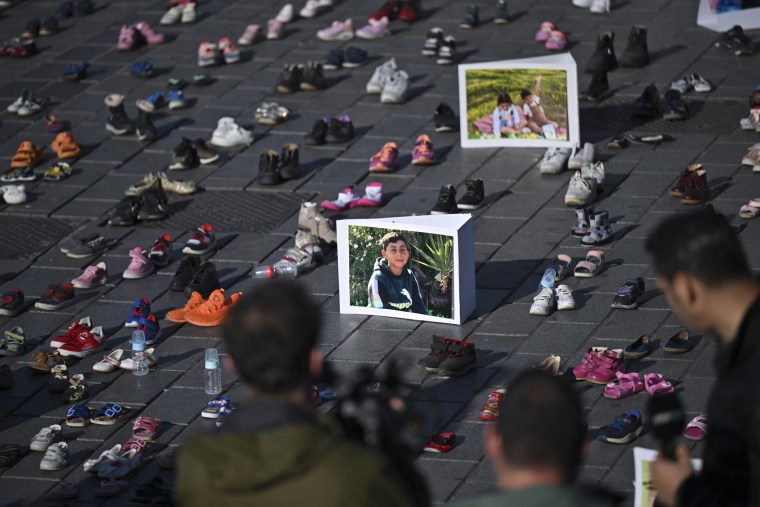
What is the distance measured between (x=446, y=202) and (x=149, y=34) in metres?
6.24

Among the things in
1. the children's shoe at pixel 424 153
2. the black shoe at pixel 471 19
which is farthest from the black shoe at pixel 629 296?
the black shoe at pixel 471 19

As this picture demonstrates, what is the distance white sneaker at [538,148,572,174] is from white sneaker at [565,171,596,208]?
1.83 feet

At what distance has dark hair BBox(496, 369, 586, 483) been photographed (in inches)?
143

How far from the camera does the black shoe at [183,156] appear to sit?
1223cm

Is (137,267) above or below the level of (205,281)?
below

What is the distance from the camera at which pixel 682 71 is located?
43.8ft

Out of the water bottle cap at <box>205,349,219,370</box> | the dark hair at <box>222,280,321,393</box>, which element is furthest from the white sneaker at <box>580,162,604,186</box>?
the dark hair at <box>222,280,321,393</box>

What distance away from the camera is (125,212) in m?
11.2

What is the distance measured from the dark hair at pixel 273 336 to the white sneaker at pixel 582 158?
312 inches

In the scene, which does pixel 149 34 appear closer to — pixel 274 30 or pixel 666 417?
pixel 274 30

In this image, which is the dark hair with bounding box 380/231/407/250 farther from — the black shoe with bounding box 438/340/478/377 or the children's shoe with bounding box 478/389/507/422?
the children's shoe with bounding box 478/389/507/422

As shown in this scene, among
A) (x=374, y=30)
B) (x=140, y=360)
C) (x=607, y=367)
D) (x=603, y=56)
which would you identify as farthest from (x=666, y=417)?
(x=374, y=30)

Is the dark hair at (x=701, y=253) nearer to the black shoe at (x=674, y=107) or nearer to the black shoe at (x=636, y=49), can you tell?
the black shoe at (x=674, y=107)

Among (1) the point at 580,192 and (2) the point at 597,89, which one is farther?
(2) the point at 597,89
